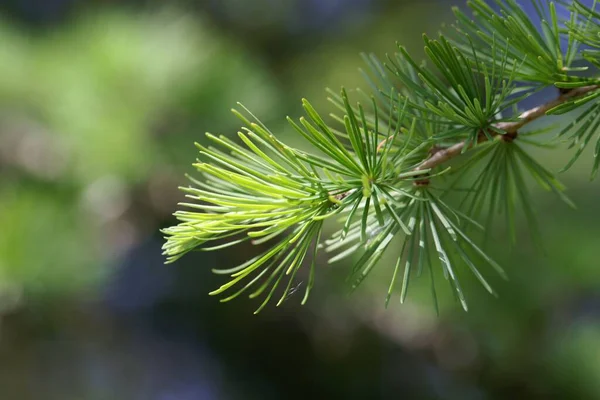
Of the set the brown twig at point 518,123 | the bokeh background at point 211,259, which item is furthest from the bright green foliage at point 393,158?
the bokeh background at point 211,259

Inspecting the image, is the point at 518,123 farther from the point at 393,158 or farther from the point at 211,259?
the point at 211,259

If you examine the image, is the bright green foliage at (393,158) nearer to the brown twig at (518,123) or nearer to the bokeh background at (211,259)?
the brown twig at (518,123)

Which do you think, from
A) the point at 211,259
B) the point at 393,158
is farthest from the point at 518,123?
the point at 211,259

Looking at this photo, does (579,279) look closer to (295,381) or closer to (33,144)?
(295,381)

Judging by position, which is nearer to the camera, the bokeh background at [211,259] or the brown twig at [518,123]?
the brown twig at [518,123]

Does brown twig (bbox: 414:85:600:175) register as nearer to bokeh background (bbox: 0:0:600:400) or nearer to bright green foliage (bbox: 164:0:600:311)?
bright green foliage (bbox: 164:0:600:311)

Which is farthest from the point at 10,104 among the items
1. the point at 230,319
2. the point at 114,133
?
the point at 230,319

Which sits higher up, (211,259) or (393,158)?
(211,259)

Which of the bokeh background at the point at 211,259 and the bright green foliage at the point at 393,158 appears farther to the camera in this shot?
the bokeh background at the point at 211,259
